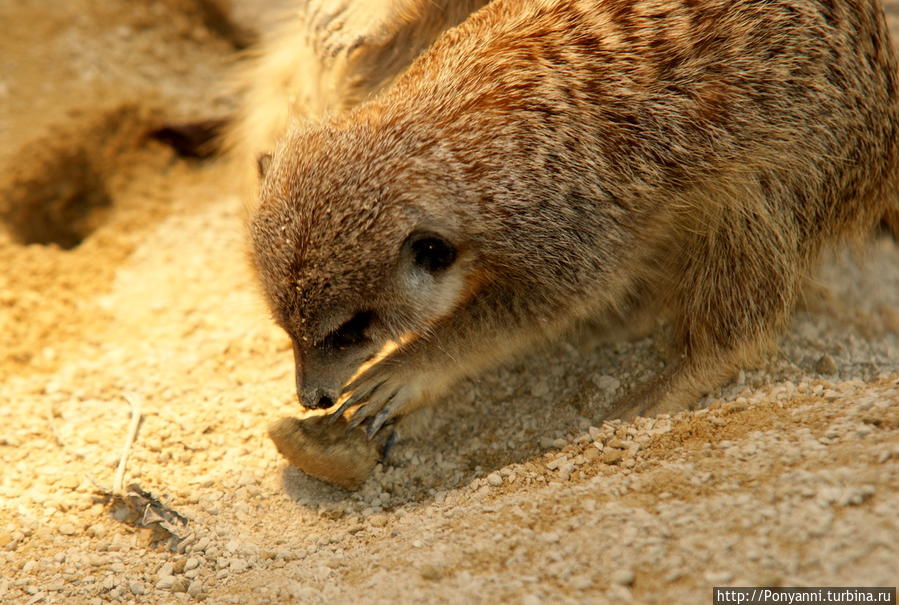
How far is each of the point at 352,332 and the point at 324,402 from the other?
0.77 feet

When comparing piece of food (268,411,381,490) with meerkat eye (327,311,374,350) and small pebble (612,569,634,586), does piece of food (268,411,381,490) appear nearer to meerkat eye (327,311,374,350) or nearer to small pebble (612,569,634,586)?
meerkat eye (327,311,374,350)

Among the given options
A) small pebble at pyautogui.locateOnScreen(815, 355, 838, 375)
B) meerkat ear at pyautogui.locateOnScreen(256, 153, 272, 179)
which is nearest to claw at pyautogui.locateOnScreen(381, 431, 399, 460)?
meerkat ear at pyautogui.locateOnScreen(256, 153, 272, 179)

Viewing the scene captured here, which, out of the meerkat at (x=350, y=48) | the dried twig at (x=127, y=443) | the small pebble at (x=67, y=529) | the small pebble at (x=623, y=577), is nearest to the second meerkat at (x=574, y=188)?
the meerkat at (x=350, y=48)

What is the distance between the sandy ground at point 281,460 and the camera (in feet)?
5.65

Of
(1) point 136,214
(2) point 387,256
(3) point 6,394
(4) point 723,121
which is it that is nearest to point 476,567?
(2) point 387,256

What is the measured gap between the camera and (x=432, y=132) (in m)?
2.23

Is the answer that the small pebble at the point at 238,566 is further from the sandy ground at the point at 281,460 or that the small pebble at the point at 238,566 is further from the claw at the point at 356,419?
the claw at the point at 356,419

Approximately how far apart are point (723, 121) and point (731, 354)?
0.69 metres

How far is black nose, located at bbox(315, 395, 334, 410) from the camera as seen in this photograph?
2.31 m

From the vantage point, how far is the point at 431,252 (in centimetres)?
220

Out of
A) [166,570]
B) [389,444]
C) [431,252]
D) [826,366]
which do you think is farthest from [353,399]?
[826,366]

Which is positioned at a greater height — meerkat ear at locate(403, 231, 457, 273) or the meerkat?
the meerkat

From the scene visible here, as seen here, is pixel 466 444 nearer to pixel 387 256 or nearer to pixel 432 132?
pixel 387 256

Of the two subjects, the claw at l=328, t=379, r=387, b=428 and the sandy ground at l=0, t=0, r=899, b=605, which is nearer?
the sandy ground at l=0, t=0, r=899, b=605
